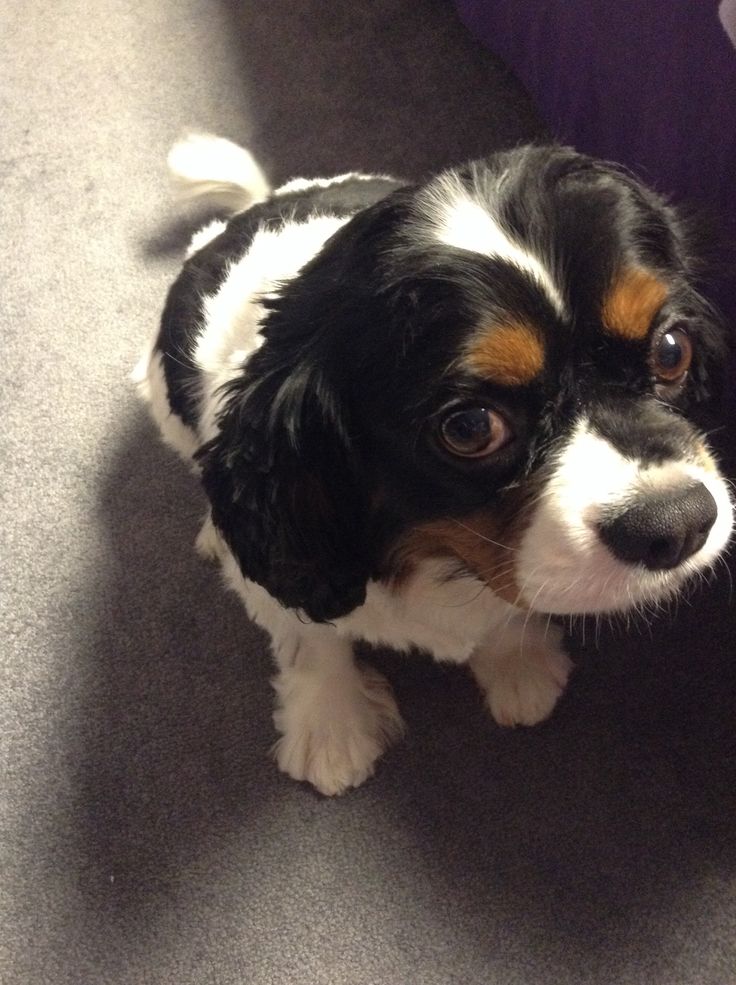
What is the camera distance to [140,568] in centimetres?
190

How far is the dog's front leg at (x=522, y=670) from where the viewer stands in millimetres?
1648

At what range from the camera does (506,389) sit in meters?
0.96

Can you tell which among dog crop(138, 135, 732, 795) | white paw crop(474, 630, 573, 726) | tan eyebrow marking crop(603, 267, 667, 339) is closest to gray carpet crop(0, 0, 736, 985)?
white paw crop(474, 630, 573, 726)

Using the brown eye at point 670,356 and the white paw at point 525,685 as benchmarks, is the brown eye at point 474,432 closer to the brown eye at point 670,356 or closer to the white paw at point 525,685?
the brown eye at point 670,356

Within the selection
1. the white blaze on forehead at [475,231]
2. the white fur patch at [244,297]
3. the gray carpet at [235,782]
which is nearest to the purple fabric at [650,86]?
the white blaze on forehead at [475,231]

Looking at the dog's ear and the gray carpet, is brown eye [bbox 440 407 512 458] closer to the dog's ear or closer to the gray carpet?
the dog's ear

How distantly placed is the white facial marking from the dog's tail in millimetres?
1290

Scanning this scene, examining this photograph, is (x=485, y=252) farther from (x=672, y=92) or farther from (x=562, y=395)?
(x=672, y=92)

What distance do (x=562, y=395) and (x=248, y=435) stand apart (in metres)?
0.40

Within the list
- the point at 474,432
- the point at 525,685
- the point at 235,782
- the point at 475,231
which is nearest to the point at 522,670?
the point at 525,685

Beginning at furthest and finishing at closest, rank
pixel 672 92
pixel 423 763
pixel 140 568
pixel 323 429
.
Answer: pixel 140 568, pixel 423 763, pixel 672 92, pixel 323 429

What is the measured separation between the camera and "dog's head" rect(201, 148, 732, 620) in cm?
95

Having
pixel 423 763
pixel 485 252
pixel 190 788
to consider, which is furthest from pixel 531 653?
pixel 485 252

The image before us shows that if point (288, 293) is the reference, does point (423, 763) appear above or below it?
below
